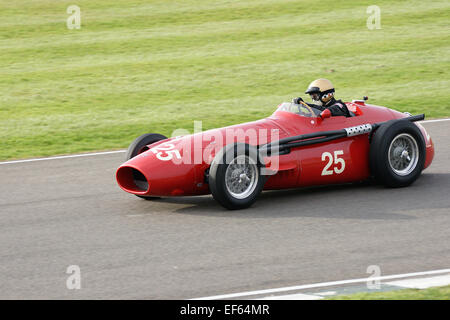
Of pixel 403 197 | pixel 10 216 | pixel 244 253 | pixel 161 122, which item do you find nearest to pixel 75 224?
pixel 10 216

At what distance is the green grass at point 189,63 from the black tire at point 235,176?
472cm

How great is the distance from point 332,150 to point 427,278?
310 cm

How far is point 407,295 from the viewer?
6484 mm

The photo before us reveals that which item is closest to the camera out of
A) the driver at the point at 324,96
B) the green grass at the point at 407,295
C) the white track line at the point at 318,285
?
the green grass at the point at 407,295

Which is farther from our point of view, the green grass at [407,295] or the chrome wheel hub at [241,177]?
the chrome wheel hub at [241,177]

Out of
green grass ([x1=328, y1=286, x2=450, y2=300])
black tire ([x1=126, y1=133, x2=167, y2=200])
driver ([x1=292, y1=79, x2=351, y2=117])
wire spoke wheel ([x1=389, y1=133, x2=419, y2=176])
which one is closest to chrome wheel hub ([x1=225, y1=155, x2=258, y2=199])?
black tire ([x1=126, y1=133, x2=167, y2=200])

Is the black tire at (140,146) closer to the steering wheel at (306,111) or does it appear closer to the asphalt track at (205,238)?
the asphalt track at (205,238)

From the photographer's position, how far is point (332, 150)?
32.3ft

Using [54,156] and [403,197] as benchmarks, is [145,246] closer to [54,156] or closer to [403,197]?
[403,197]

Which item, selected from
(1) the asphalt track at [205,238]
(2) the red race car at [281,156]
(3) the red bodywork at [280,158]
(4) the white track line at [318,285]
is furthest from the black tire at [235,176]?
(4) the white track line at [318,285]

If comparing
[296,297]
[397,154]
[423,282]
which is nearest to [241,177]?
[397,154]

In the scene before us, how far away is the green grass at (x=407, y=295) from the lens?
6402 mm

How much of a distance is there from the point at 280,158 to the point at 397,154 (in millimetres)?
1653

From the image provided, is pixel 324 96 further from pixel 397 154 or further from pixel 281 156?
pixel 281 156
